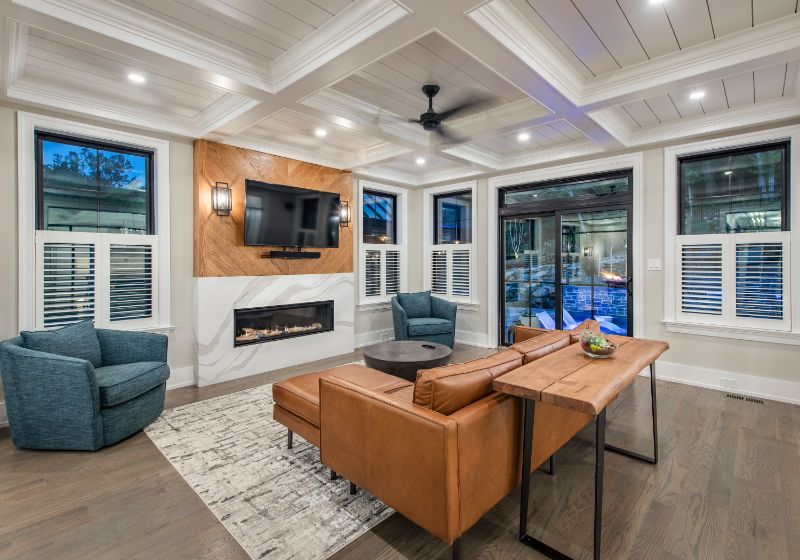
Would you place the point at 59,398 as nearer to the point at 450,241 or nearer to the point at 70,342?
the point at 70,342

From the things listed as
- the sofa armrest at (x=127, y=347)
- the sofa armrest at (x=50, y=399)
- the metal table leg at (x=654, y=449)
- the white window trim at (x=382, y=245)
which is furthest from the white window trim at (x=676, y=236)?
the sofa armrest at (x=50, y=399)

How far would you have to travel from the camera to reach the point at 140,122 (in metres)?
3.88

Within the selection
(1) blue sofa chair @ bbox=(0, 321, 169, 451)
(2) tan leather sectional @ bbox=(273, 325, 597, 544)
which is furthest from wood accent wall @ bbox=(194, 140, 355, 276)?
(2) tan leather sectional @ bbox=(273, 325, 597, 544)

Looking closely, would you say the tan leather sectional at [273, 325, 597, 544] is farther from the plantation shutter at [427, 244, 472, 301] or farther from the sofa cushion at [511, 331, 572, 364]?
the plantation shutter at [427, 244, 472, 301]

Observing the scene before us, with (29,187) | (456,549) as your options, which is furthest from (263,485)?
(29,187)

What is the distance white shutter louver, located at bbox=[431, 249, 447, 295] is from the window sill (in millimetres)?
3177

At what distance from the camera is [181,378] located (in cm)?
437

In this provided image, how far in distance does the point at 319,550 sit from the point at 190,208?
3.78m

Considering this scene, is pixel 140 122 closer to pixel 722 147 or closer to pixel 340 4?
pixel 340 4

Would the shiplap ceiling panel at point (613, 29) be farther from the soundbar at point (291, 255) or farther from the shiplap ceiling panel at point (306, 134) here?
the soundbar at point (291, 255)

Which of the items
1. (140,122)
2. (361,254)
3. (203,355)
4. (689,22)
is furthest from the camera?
(361,254)

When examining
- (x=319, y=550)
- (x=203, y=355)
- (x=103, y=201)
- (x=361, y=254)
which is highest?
(x=103, y=201)

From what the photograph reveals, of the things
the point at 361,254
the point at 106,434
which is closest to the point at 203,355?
the point at 106,434

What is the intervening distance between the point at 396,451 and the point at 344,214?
4293 mm
